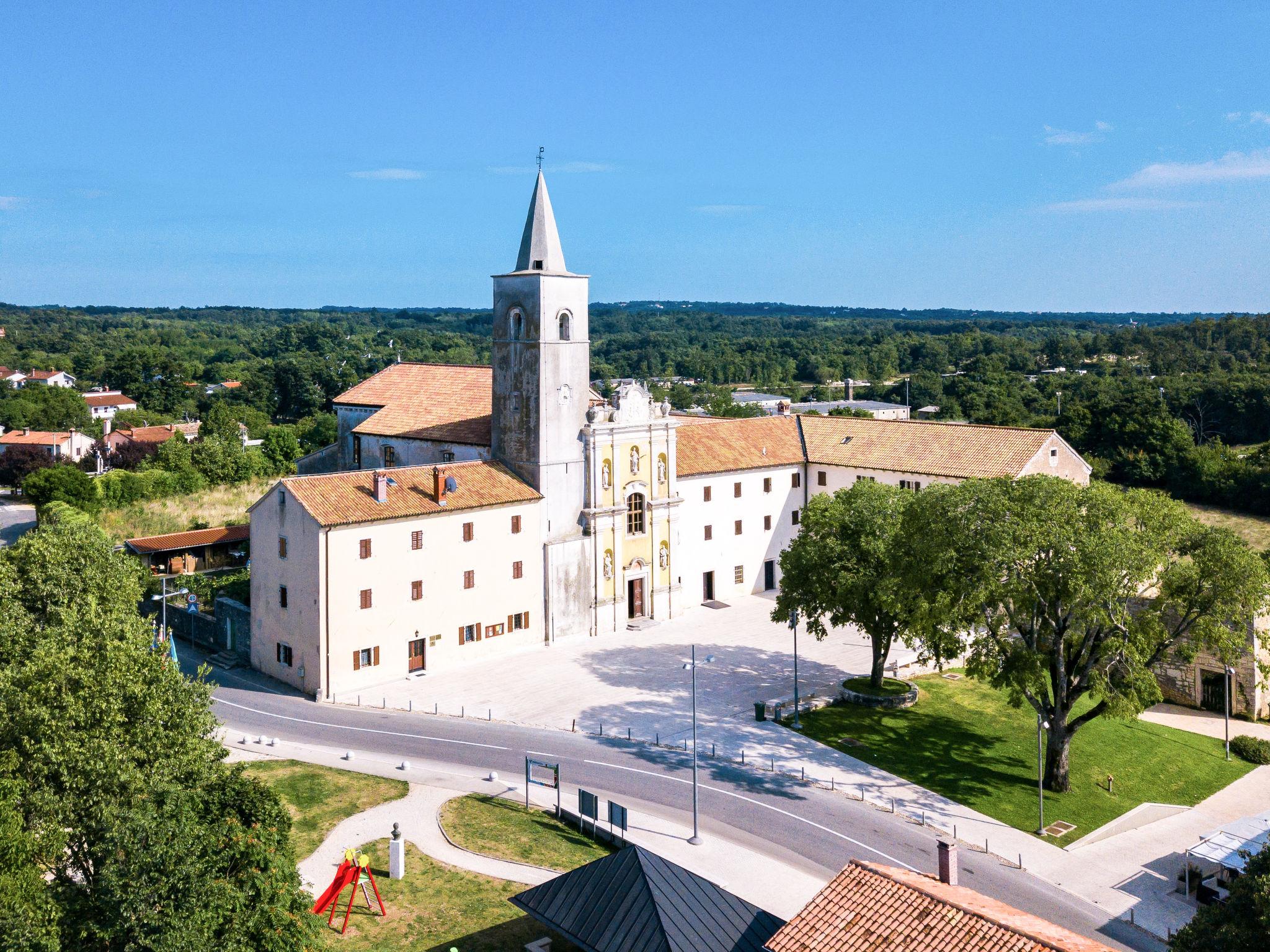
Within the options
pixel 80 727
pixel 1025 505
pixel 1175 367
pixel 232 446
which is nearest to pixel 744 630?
pixel 1025 505

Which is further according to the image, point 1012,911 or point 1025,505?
point 1025,505

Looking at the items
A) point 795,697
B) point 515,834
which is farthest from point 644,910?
point 795,697

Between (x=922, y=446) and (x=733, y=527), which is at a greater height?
(x=922, y=446)

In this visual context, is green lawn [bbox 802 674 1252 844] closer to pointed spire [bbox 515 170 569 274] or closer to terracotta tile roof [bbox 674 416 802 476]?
terracotta tile roof [bbox 674 416 802 476]

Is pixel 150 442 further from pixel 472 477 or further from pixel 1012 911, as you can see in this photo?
pixel 1012 911

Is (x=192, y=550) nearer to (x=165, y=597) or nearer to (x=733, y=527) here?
(x=165, y=597)

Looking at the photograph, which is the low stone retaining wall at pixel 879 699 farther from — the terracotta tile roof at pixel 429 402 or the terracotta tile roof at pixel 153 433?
the terracotta tile roof at pixel 153 433

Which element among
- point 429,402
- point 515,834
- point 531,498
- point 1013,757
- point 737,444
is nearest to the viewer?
point 515,834
